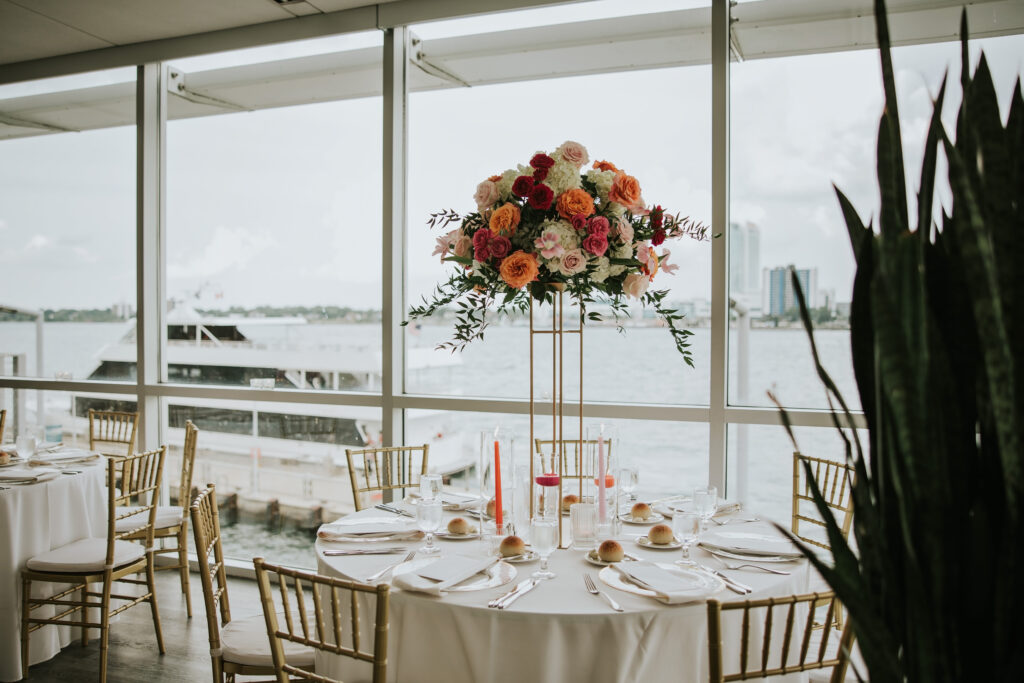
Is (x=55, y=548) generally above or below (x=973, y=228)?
below

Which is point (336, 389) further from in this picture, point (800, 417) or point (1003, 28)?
point (1003, 28)

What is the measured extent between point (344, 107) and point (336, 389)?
1779mm

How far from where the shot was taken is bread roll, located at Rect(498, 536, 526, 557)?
210 cm

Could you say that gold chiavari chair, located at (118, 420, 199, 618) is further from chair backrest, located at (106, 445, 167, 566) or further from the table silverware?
the table silverware

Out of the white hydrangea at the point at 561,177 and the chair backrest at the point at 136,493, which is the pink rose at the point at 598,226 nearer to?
the white hydrangea at the point at 561,177

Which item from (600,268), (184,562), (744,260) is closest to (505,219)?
(600,268)

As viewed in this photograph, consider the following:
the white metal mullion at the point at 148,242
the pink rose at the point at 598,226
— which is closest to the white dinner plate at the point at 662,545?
the pink rose at the point at 598,226

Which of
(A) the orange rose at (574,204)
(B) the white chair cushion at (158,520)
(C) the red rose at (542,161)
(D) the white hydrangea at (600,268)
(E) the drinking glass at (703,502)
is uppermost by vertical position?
(C) the red rose at (542,161)

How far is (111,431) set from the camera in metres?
4.41

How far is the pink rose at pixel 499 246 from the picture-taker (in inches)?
81.7

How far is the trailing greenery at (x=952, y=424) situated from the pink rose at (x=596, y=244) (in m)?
1.06

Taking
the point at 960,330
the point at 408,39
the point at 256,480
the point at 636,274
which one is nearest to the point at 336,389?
the point at 256,480

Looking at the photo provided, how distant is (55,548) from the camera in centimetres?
325

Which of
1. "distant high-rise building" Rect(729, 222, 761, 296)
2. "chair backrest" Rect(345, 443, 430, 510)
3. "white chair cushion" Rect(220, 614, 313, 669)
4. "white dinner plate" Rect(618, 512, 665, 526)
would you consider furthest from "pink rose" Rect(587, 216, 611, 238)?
"distant high-rise building" Rect(729, 222, 761, 296)
